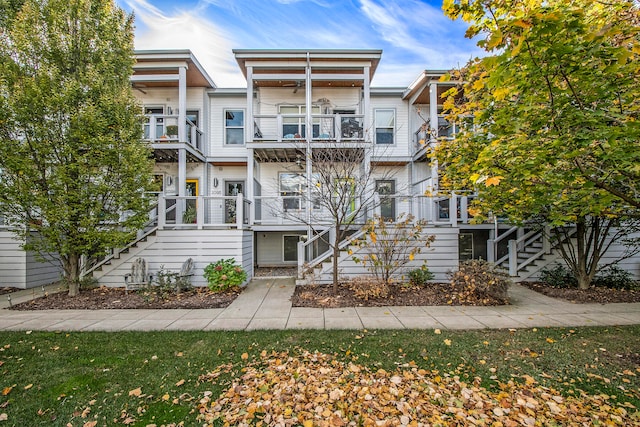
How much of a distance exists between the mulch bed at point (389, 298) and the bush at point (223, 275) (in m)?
1.65

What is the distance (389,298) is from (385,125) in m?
8.21

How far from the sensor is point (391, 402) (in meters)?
2.76

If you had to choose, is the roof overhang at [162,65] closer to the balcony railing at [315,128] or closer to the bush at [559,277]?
the balcony railing at [315,128]

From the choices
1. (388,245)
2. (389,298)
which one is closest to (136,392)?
(389,298)

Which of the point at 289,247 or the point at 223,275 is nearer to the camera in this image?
the point at 223,275

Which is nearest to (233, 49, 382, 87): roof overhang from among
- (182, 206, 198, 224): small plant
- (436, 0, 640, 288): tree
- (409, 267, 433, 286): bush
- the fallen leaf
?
(182, 206, 198, 224): small plant

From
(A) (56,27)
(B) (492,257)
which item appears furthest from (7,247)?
(B) (492,257)

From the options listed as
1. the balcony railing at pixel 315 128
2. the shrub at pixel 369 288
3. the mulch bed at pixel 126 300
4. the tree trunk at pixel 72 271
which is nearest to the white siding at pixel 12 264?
the tree trunk at pixel 72 271

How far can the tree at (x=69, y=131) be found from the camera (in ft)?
20.1

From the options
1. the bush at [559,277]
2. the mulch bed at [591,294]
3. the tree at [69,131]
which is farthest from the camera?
the bush at [559,277]

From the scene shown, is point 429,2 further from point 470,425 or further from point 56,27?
point 470,425

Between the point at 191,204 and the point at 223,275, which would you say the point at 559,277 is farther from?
the point at 191,204

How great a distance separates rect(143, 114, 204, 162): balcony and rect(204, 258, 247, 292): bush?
16.5 feet

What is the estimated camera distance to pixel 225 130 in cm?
1218
